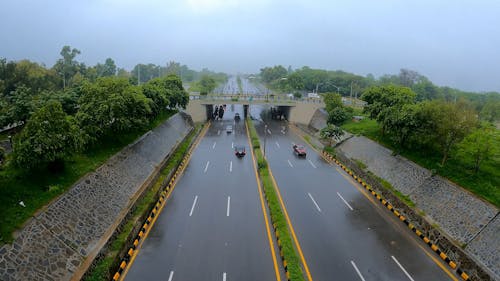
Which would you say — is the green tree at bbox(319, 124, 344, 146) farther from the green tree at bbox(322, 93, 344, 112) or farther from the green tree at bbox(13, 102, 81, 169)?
the green tree at bbox(13, 102, 81, 169)

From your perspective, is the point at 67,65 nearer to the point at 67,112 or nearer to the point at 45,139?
the point at 67,112

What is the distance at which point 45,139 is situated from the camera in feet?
67.0

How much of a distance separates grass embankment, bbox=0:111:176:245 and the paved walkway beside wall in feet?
88.1

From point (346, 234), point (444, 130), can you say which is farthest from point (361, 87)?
point (346, 234)

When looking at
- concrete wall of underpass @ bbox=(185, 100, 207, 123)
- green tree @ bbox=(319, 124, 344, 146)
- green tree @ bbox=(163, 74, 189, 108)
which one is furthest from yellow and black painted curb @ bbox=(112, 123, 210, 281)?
concrete wall of underpass @ bbox=(185, 100, 207, 123)

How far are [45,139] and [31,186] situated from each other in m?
3.17

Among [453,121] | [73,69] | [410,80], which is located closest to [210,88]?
[73,69]

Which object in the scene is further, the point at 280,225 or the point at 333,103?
the point at 333,103

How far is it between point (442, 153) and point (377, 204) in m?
9.35

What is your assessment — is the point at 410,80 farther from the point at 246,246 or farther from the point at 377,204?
the point at 246,246

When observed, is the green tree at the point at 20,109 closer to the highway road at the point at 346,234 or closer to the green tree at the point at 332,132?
the highway road at the point at 346,234

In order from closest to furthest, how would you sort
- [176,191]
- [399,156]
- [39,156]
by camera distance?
[39,156] → [176,191] → [399,156]

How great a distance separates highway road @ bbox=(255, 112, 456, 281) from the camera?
1886cm

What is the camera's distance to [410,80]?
122 metres
